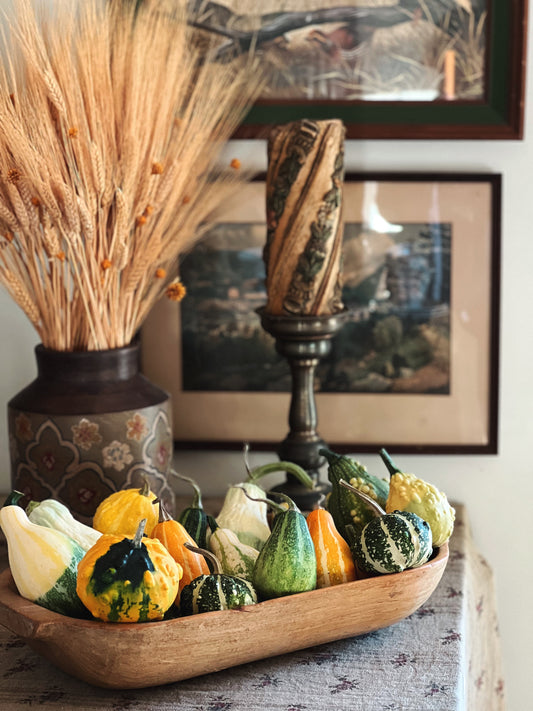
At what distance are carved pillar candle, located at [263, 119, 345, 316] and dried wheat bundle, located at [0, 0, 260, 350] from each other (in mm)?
65

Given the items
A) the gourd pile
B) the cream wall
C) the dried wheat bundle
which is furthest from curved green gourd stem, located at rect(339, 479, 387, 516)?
the cream wall

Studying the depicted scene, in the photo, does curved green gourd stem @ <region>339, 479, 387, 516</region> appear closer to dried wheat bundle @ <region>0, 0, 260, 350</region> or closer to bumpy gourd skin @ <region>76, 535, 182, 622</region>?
bumpy gourd skin @ <region>76, 535, 182, 622</region>

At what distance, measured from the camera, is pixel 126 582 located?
0.66m

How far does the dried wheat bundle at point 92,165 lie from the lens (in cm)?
87

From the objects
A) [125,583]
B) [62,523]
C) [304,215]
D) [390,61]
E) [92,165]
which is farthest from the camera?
[390,61]

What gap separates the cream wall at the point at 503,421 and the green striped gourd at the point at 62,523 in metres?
0.49

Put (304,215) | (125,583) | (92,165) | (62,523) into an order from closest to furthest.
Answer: (125,583)
(62,523)
(92,165)
(304,215)

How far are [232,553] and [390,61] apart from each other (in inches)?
26.5

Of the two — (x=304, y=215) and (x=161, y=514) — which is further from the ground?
(x=304, y=215)

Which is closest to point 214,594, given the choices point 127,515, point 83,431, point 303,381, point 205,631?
point 205,631

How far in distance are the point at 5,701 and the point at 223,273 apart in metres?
0.64

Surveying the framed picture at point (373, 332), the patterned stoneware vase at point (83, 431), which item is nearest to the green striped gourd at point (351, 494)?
the patterned stoneware vase at point (83, 431)

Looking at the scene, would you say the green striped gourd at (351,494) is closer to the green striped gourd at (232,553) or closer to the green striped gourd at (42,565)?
the green striped gourd at (232,553)

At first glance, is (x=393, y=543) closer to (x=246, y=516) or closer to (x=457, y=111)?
(x=246, y=516)
